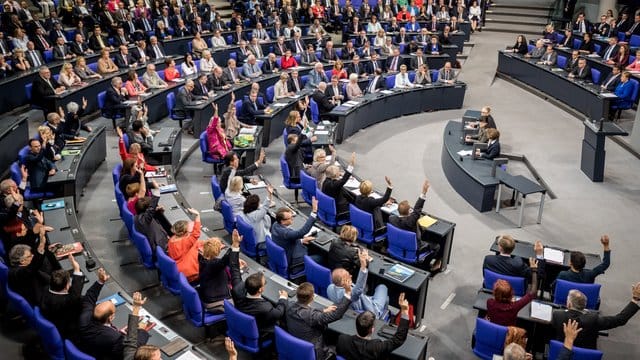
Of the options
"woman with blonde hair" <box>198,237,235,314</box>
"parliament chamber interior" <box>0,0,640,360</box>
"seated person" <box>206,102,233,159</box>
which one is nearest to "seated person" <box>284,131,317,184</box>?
"parliament chamber interior" <box>0,0,640,360</box>

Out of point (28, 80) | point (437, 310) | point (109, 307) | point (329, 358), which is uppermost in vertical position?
point (28, 80)

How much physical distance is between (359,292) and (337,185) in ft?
11.1

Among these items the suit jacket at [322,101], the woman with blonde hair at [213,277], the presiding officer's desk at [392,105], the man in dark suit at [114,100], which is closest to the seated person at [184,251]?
the woman with blonde hair at [213,277]

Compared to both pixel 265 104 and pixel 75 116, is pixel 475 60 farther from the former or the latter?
pixel 75 116

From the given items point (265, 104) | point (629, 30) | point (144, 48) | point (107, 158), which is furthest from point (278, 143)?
point (629, 30)

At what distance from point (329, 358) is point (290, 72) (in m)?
11.6

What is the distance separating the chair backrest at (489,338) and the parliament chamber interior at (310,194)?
3 centimetres

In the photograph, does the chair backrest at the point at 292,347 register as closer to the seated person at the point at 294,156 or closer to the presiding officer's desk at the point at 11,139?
the seated person at the point at 294,156

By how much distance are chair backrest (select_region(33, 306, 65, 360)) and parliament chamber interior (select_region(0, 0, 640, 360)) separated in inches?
1.2

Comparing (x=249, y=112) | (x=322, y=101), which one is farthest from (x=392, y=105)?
(x=249, y=112)

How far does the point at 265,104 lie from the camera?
48.3ft

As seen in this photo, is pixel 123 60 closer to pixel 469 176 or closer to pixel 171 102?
pixel 171 102

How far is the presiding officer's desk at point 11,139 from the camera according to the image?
432 inches

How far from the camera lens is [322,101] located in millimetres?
14742
